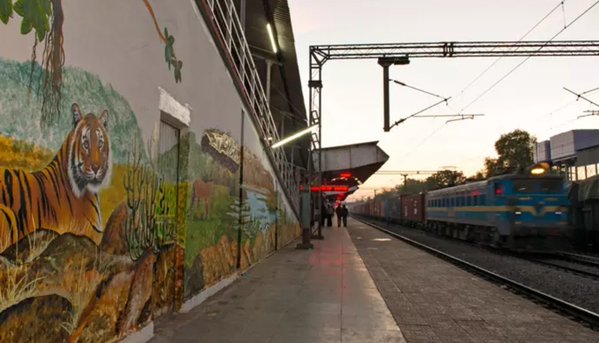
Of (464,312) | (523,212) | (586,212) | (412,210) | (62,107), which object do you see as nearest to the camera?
(62,107)

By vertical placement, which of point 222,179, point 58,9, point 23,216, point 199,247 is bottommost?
point 199,247

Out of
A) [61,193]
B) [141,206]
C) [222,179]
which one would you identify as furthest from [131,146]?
[222,179]

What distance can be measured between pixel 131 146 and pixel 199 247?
291 centimetres

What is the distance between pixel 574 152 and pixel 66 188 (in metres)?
58.5

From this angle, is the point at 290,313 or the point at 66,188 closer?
the point at 66,188

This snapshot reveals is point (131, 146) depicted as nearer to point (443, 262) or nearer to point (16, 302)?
point (16, 302)

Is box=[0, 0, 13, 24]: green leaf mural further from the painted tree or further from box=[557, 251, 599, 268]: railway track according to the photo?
box=[557, 251, 599, 268]: railway track

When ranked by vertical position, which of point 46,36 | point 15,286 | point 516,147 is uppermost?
point 516,147

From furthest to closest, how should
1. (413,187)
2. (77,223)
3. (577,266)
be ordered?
(413,187), (577,266), (77,223)

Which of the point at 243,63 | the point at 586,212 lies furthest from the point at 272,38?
the point at 586,212

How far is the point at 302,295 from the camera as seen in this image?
8438 millimetres

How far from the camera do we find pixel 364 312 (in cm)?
719

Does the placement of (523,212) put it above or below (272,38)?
below

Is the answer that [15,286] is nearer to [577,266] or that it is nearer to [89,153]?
[89,153]
